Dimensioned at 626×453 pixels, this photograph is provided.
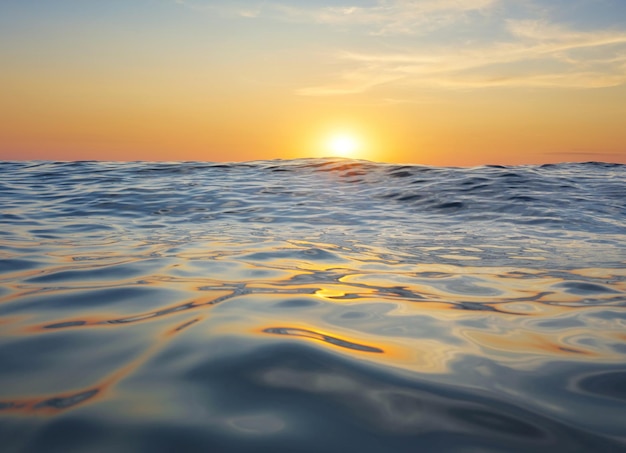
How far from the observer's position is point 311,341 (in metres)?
1.97

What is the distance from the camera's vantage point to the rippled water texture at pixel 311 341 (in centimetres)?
132

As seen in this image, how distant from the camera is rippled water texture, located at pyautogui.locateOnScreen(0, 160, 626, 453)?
1.32 meters

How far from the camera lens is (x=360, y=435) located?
1283 mm

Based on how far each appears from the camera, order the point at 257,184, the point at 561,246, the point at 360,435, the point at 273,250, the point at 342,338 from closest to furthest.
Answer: the point at 360,435 < the point at 342,338 < the point at 273,250 < the point at 561,246 < the point at 257,184

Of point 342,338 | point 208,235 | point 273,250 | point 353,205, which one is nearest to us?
point 342,338

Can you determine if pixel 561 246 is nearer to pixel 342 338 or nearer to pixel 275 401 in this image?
pixel 342 338

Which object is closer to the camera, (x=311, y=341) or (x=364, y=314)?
(x=311, y=341)

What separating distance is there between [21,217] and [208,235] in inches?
133

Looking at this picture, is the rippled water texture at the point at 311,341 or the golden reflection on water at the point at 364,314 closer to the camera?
the rippled water texture at the point at 311,341

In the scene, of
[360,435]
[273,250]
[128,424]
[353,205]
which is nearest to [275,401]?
[360,435]

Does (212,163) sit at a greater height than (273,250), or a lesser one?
greater

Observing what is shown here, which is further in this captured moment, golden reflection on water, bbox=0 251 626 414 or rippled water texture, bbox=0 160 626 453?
golden reflection on water, bbox=0 251 626 414

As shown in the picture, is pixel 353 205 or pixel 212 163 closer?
pixel 353 205

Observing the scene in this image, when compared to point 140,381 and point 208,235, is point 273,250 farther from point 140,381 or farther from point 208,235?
point 140,381
